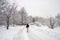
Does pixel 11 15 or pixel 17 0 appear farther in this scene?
pixel 11 15

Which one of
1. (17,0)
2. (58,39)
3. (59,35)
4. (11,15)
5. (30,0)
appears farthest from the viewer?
(11,15)

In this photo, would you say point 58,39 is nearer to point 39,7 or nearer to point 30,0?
point 39,7

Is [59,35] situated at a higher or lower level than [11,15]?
lower

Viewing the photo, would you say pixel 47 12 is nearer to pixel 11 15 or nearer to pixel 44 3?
pixel 44 3

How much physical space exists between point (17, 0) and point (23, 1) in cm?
28

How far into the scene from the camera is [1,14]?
14.5 ft

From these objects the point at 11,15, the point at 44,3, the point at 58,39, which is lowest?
the point at 58,39

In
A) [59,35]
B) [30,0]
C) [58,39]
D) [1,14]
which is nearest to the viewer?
[58,39]

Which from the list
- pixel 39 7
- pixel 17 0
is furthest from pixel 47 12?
pixel 17 0

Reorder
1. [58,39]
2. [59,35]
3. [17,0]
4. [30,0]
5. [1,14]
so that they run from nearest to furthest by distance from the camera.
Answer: [58,39]
[59,35]
[30,0]
[17,0]
[1,14]

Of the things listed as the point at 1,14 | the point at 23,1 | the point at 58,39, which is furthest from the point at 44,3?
the point at 1,14

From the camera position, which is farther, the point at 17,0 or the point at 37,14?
the point at 17,0

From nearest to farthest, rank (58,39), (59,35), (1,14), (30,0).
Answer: (58,39)
(59,35)
(30,0)
(1,14)

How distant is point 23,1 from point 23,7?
21cm
